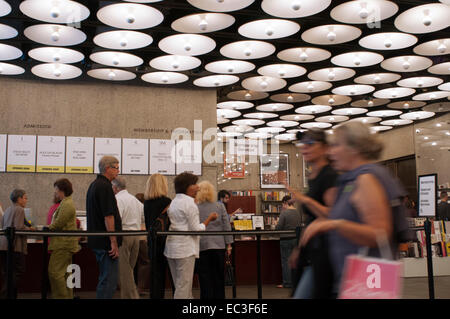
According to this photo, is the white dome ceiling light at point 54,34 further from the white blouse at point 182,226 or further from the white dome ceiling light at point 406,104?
the white dome ceiling light at point 406,104

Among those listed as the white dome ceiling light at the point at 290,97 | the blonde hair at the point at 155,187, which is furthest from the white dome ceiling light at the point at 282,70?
the blonde hair at the point at 155,187

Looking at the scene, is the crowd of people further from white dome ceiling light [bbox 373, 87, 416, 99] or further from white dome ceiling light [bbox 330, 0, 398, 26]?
white dome ceiling light [bbox 373, 87, 416, 99]

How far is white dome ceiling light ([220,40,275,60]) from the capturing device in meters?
8.26

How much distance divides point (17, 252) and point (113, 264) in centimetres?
A: 215

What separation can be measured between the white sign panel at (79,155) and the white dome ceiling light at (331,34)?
16.8ft

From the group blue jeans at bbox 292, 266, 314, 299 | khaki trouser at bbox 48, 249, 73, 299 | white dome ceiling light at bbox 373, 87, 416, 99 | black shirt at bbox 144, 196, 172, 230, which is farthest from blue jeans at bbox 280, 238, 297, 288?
blue jeans at bbox 292, 266, 314, 299

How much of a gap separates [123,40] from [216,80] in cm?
276

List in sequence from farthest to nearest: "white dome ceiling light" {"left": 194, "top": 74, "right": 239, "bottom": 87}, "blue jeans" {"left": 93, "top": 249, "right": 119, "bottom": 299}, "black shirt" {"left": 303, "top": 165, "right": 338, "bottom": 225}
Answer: "white dome ceiling light" {"left": 194, "top": 74, "right": 239, "bottom": 87}, "blue jeans" {"left": 93, "top": 249, "right": 119, "bottom": 299}, "black shirt" {"left": 303, "top": 165, "right": 338, "bottom": 225}

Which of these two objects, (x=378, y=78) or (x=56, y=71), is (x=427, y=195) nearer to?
(x=378, y=78)

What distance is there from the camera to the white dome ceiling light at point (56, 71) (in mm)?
9250

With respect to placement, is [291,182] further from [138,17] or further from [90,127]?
[138,17]

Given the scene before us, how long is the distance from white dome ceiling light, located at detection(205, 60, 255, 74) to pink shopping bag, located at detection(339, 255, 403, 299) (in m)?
7.55
